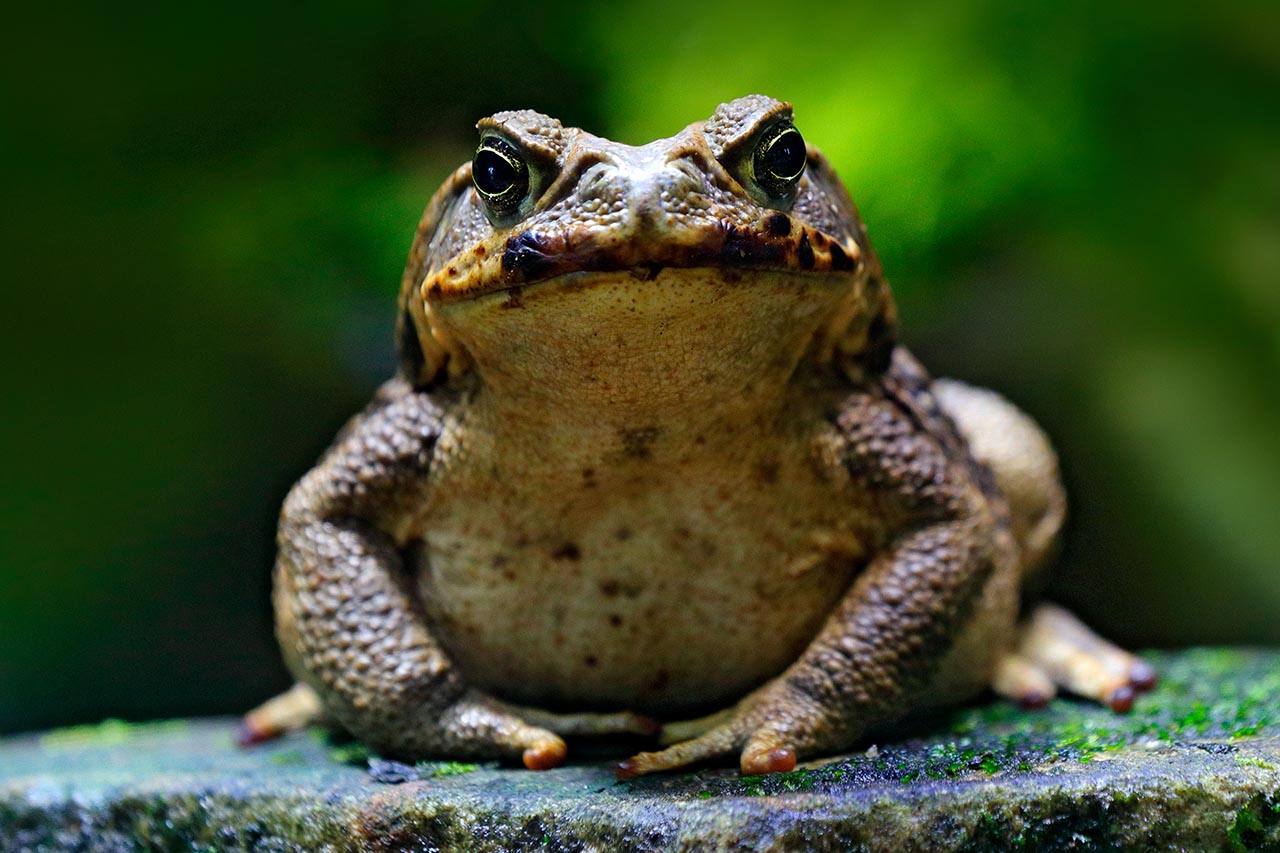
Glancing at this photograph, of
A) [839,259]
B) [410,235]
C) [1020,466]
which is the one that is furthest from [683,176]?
[410,235]

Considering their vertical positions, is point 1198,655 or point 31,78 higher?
point 31,78

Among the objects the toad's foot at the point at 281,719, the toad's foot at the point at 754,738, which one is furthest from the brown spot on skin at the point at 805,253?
the toad's foot at the point at 281,719

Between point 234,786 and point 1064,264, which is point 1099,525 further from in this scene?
point 234,786

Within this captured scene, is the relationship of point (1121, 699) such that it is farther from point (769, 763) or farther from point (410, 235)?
point (410, 235)

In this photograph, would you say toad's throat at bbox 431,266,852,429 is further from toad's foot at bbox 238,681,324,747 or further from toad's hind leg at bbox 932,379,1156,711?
toad's foot at bbox 238,681,324,747

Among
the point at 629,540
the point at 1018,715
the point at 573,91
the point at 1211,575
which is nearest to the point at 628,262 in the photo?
the point at 629,540

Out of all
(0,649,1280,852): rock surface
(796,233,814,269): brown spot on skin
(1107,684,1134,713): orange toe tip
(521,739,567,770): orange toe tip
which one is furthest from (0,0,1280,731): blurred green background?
(521,739,567,770): orange toe tip
